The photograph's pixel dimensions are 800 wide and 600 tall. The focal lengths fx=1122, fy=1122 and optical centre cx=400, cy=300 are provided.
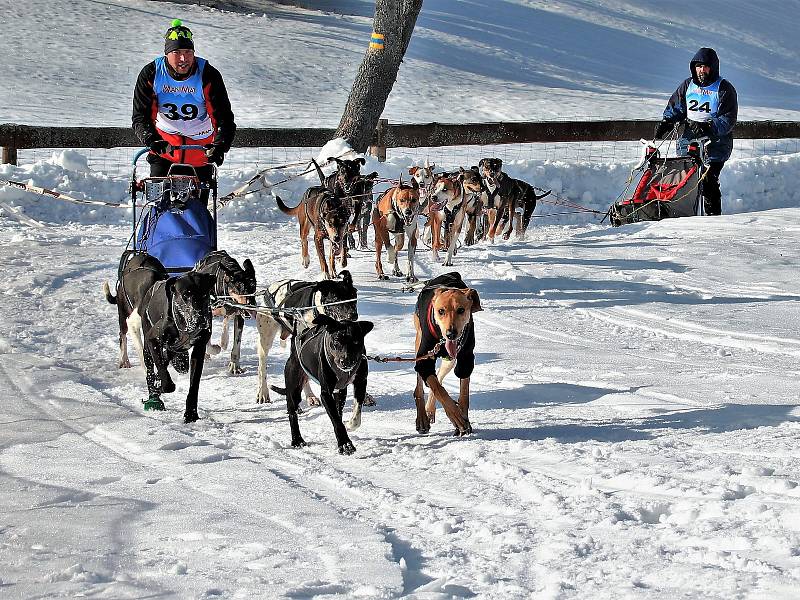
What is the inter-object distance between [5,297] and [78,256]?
1.67 metres

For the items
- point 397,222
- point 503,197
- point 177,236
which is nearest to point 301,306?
point 177,236

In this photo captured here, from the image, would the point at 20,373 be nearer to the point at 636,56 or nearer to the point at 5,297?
the point at 5,297

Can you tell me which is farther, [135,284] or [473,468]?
[135,284]

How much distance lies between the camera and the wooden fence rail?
1284 cm

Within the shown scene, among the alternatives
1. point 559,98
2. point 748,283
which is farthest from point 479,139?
point 559,98

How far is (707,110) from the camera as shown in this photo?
1138 centimetres

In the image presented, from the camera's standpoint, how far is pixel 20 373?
616 centimetres

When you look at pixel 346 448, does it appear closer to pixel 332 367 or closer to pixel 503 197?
pixel 332 367

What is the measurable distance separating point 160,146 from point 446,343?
2598mm

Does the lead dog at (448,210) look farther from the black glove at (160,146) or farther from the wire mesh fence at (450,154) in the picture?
the wire mesh fence at (450,154)

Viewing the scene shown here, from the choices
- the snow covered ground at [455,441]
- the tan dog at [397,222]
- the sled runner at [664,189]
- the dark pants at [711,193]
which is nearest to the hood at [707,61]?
the sled runner at [664,189]

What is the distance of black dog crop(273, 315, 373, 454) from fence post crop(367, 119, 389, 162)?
9.40 metres

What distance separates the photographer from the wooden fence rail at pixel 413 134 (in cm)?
1284

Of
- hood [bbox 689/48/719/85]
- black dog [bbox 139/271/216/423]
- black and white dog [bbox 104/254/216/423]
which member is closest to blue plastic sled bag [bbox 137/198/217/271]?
black and white dog [bbox 104/254/216/423]
